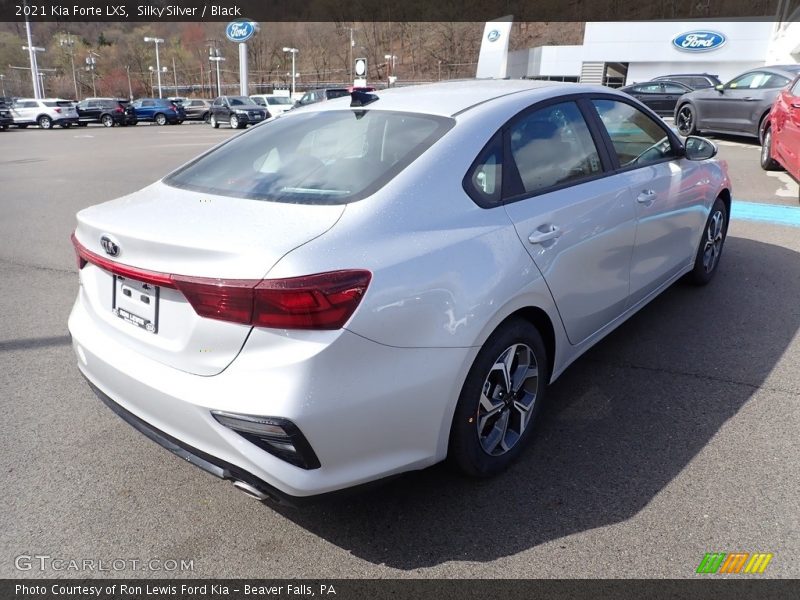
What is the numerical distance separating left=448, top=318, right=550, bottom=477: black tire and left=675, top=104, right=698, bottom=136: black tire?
48.0ft

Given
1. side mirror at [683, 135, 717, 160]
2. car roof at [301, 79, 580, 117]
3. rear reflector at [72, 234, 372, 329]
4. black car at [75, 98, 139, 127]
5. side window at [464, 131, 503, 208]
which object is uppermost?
car roof at [301, 79, 580, 117]

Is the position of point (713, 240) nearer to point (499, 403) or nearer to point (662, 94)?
point (499, 403)

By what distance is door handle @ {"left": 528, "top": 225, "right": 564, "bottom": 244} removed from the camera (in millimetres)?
2668

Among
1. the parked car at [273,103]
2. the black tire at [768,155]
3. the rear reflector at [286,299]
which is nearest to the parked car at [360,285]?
the rear reflector at [286,299]

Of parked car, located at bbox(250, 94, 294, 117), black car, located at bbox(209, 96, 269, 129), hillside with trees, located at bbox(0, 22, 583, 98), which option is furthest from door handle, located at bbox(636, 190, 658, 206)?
hillside with trees, located at bbox(0, 22, 583, 98)

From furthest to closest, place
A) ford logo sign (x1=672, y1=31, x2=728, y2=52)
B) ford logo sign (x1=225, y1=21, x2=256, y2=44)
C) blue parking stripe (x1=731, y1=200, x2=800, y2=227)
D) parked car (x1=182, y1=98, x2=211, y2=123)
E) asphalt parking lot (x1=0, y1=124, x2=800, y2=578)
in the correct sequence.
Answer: ford logo sign (x1=225, y1=21, x2=256, y2=44)
parked car (x1=182, y1=98, x2=211, y2=123)
ford logo sign (x1=672, y1=31, x2=728, y2=52)
blue parking stripe (x1=731, y1=200, x2=800, y2=227)
asphalt parking lot (x1=0, y1=124, x2=800, y2=578)

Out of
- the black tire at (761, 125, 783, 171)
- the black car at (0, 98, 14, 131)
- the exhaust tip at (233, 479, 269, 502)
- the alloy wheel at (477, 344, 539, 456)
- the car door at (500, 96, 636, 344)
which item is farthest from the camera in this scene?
the black car at (0, 98, 14, 131)

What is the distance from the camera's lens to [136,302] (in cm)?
232

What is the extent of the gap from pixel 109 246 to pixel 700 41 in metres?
45.6

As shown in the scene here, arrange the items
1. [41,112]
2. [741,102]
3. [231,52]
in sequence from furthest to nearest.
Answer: [231,52] < [41,112] < [741,102]

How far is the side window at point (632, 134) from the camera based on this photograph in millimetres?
3584

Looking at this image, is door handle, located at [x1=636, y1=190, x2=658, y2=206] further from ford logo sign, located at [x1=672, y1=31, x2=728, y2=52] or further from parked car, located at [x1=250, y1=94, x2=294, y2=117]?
ford logo sign, located at [x1=672, y1=31, x2=728, y2=52]

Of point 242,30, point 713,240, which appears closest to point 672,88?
point 713,240

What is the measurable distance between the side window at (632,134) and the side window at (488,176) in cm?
113
